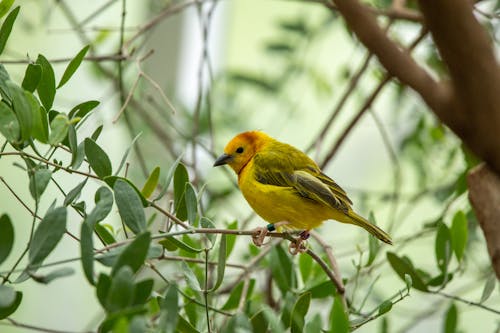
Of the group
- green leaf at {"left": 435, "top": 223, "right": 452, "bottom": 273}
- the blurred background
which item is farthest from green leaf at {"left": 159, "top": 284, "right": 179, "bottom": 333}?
the blurred background

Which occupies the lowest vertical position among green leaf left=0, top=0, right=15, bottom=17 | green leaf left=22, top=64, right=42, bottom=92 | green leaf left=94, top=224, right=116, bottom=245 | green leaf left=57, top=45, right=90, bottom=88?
green leaf left=94, top=224, right=116, bottom=245

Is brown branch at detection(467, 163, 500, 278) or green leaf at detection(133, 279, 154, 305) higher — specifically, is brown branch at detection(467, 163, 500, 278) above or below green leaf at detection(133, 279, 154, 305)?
below

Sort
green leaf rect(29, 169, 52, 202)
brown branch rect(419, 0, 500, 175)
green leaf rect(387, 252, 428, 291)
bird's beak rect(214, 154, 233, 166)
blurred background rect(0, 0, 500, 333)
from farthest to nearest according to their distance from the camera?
1. blurred background rect(0, 0, 500, 333)
2. bird's beak rect(214, 154, 233, 166)
3. green leaf rect(387, 252, 428, 291)
4. green leaf rect(29, 169, 52, 202)
5. brown branch rect(419, 0, 500, 175)

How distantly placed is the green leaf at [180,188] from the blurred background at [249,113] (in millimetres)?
795

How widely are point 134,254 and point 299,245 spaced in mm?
688

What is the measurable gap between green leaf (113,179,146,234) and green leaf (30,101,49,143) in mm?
120

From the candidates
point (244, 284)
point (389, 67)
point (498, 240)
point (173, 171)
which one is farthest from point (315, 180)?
point (389, 67)

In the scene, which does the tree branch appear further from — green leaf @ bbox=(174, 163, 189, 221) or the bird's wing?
the bird's wing

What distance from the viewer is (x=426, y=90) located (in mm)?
531

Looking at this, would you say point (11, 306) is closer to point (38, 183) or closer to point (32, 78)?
point (38, 183)

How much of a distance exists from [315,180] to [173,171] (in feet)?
2.52

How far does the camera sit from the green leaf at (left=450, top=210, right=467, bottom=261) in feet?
3.88

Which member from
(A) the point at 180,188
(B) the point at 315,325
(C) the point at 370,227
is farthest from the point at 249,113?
(B) the point at 315,325

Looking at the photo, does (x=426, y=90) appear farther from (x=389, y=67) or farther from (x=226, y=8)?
(x=226, y=8)
